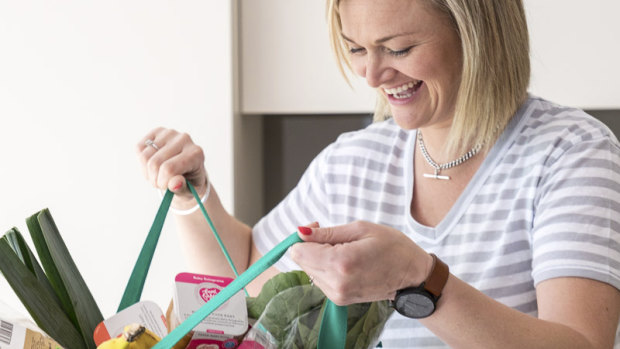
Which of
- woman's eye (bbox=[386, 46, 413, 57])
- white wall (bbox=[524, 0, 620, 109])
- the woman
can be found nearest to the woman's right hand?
the woman

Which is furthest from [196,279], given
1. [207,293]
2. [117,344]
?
[117,344]

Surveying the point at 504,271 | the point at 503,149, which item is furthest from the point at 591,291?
the point at 503,149

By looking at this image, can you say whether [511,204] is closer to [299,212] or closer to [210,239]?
[299,212]

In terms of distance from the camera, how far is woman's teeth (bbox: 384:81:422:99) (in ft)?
3.43

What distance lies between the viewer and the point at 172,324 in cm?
74

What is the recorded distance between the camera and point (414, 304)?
721 mm

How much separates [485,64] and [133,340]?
635mm

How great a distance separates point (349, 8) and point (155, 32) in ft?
2.80

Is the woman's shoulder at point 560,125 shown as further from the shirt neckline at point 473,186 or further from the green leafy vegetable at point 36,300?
the green leafy vegetable at point 36,300

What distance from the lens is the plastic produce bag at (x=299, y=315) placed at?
68 cm

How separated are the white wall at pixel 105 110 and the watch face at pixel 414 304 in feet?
3.60

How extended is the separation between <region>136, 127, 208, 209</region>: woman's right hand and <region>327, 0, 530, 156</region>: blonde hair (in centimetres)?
29

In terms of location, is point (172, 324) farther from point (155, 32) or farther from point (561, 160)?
point (155, 32)

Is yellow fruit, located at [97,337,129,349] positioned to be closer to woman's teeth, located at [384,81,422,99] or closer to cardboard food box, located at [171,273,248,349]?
cardboard food box, located at [171,273,248,349]
